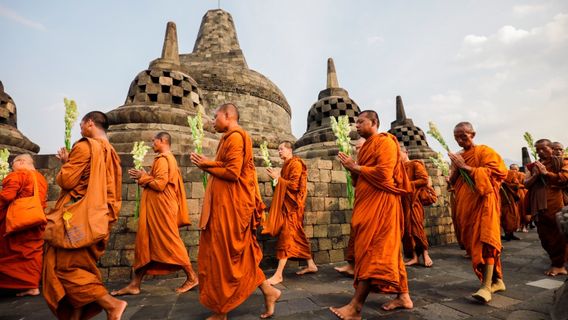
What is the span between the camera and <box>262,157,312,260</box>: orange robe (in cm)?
A: 451

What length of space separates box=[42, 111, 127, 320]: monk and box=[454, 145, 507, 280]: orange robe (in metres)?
3.68

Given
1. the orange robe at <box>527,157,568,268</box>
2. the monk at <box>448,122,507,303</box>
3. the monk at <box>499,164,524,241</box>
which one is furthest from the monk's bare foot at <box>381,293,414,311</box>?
the monk at <box>499,164,524,241</box>

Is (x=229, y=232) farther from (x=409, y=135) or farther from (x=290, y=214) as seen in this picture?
(x=409, y=135)

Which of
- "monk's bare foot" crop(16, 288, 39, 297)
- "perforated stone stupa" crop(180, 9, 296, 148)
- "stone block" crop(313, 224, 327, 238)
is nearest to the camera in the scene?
"monk's bare foot" crop(16, 288, 39, 297)

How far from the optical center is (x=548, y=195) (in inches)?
177

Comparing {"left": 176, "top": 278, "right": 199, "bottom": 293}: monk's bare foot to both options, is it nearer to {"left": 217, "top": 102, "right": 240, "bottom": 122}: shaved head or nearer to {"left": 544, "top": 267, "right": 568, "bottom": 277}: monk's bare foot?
{"left": 217, "top": 102, "right": 240, "bottom": 122}: shaved head

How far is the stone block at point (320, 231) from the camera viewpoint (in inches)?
227

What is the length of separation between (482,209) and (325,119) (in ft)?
19.4

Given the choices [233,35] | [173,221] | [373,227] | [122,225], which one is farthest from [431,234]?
[233,35]

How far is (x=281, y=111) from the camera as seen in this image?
16438 millimetres

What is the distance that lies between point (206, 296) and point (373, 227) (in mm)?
1671

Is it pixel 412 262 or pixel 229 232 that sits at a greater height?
pixel 229 232

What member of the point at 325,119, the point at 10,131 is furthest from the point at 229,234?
the point at 10,131

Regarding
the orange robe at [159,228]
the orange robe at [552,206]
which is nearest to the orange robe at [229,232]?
the orange robe at [159,228]
